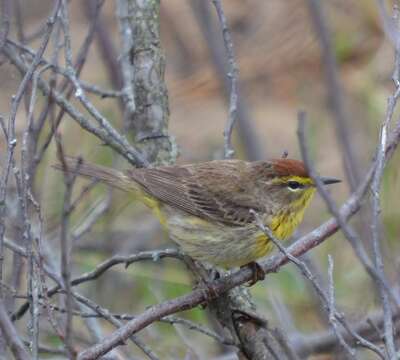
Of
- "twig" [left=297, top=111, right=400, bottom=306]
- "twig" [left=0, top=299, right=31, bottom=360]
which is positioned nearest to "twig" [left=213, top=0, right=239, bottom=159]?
"twig" [left=297, top=111, right=400, bottom=306]

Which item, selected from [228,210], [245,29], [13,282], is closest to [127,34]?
[228,210]

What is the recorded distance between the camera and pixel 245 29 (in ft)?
37.5

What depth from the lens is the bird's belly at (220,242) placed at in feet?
16.3

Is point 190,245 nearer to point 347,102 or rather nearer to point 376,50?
point 347,102

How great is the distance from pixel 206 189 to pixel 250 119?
248cm

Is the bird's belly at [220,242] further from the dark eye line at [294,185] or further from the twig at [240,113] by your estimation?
the twig at [240,113]

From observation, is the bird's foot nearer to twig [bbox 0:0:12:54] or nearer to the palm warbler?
the palm warbler

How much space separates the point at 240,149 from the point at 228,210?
371cm

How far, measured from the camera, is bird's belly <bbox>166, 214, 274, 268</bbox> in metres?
4.95

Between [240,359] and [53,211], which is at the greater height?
[53,211]

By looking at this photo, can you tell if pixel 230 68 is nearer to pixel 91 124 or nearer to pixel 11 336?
pixel 91 124

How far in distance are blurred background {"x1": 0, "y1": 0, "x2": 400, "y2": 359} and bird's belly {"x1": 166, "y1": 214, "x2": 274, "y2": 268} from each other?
1.50 meters

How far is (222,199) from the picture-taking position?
5477mm

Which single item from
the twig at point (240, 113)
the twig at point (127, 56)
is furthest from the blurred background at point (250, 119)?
the twig at point (127, 56)
